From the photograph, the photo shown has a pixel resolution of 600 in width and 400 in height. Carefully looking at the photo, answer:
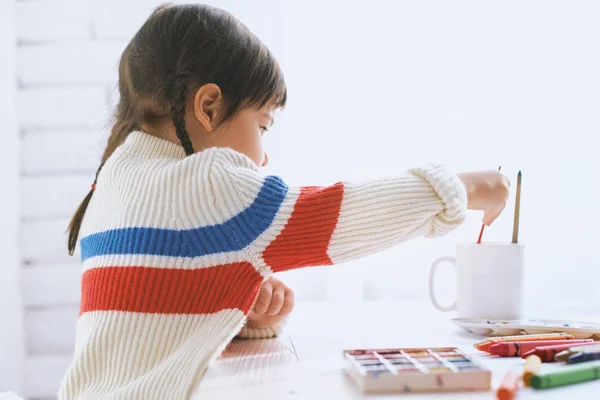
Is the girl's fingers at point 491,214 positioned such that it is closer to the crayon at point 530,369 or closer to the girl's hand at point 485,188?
the girl's hand at point 485,188

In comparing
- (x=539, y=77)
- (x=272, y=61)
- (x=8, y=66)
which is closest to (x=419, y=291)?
(x=539, y=77)

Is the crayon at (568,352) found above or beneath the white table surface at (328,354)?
above

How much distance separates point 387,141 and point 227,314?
2.01 feet

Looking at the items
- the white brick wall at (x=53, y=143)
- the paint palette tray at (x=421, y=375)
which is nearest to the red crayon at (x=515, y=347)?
the paint palette tray at (x=421, y=375)

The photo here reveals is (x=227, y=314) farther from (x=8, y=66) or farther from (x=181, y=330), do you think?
(x=8, y=66)

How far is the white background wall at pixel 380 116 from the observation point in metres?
1.11

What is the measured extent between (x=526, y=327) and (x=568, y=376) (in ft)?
0.79

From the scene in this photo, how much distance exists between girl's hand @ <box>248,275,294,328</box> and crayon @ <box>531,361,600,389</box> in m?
0.37

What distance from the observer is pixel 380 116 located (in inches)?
45.9

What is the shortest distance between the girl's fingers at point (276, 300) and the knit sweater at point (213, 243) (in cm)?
12

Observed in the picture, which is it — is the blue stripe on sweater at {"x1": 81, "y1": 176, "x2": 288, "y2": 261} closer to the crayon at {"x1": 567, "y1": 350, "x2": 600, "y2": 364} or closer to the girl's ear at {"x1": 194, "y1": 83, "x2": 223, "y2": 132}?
the girl's ear at {"x1": 194, "y1": 83, "x2": 223, "y2": 132}

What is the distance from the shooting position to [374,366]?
18.9 inches

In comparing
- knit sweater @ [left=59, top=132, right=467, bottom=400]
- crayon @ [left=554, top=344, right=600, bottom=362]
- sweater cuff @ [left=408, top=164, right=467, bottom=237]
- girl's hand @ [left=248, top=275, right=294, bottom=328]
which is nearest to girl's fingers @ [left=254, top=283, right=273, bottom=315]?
girl's hand @ [left=248, top=275, right=294, bottom=328]

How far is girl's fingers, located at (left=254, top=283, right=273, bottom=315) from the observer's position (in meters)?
0.76
